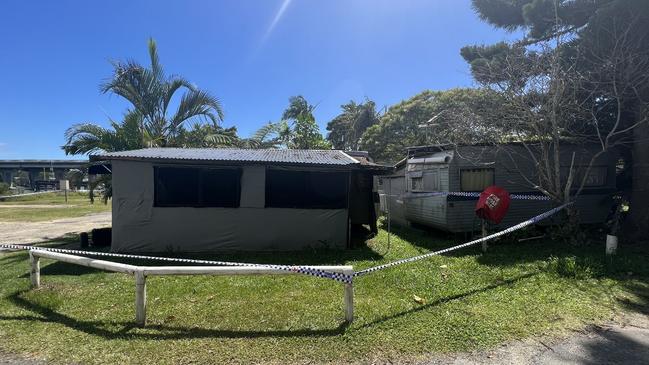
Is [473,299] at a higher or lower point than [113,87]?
lower

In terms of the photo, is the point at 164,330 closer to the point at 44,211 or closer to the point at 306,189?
the point at 306,189

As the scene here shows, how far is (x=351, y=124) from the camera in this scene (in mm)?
40406

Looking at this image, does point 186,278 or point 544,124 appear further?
point 544,124

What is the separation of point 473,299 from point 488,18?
32.4 ft

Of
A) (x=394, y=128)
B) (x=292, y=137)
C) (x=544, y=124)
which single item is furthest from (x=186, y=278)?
(x=394, y=128)

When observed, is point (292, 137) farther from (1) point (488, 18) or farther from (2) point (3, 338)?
(2) point (3, 338)

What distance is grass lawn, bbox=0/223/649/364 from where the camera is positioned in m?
3.98

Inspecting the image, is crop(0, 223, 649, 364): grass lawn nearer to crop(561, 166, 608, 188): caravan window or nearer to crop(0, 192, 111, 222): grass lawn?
crop(561, 166, 608, 188): caravan window

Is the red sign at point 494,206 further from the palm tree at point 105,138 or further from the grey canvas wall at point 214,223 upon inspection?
the palm tree at point 105,138

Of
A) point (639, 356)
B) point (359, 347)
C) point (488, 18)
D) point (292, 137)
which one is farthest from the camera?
point (292, 137)

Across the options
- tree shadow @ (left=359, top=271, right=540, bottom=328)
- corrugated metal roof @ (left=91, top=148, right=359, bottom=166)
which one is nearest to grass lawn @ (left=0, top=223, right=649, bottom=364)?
tree shadow @ (left=359, top=271, right=540, bottom=328)

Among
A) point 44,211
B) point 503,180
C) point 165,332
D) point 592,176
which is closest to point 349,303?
point 165,332

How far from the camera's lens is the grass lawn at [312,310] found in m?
3.98

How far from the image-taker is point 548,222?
10344 millimetres
